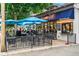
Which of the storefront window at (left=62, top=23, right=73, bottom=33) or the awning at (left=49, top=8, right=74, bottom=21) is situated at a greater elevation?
the awning at (left=49, top=8, right=74, bottom=21)

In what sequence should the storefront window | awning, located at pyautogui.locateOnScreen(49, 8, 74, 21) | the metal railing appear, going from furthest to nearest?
the storefront window, awning, located at pyautogui.locateOnScreen(49, 8, 74, 21), the metal railing

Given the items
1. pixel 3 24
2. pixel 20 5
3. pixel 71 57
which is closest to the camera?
pixel 71 57

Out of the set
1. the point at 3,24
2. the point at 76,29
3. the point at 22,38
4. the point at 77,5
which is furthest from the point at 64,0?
the point at 3,24

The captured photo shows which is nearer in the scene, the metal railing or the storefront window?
the metal railing

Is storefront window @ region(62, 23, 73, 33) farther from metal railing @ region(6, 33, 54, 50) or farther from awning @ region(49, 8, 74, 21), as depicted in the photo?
metal railing @ region(6, 33, 54, 50)

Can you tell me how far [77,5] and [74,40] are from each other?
2.91 m

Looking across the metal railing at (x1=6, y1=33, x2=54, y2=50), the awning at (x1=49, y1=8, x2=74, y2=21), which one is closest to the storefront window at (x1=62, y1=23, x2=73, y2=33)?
the awning at (x1=49, y1=8, x2=74, y2=21)

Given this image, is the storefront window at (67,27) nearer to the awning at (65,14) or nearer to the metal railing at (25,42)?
the awning at (65,14)

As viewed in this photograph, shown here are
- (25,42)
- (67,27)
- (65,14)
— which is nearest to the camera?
(25,42)

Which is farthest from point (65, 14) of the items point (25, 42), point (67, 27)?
point (25, 42)

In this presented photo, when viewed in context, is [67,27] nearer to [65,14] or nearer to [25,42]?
[65,14]

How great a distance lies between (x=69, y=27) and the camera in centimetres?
2141

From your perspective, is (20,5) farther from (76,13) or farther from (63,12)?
(76,13)

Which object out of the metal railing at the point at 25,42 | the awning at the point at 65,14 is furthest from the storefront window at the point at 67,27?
the metal railing at the point at 25,42
